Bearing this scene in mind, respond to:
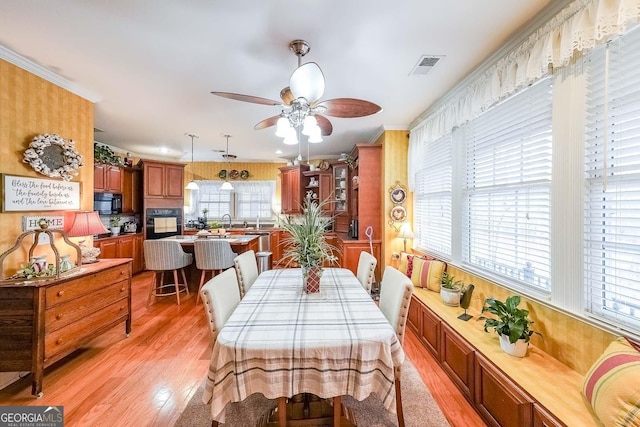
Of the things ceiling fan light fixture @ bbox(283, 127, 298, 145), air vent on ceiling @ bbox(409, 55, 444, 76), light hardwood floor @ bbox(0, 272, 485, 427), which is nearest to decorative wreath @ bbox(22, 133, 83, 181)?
light hardwood floor @ bbox(0, 272, 485, 427)

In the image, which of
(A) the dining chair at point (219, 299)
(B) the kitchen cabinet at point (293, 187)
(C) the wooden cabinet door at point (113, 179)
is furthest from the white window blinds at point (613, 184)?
(C) the wooden cabinet door at point (113, 179)

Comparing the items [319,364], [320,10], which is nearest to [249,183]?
[320,10]

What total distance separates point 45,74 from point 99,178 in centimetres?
267

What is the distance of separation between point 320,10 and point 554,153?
174 cm

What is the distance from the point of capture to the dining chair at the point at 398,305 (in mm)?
1598

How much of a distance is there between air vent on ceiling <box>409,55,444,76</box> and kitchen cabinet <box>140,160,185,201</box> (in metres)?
5.16

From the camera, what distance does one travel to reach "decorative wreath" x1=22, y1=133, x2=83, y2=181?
2.35 metres

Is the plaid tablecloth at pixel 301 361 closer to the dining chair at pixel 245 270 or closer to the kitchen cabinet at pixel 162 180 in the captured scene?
the dining chair at pixel 245 270

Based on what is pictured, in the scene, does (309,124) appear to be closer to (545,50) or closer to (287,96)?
(287,96)

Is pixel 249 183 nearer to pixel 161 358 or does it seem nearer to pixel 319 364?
pixel 161 358

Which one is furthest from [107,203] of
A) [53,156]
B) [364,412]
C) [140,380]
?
[364,412]

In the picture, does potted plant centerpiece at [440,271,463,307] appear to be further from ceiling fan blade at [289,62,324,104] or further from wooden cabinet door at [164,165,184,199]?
wooden cabinet door at [164,165,184,199]

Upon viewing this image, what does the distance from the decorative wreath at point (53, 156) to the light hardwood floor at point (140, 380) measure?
1.73 metres

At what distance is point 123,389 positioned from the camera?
6.59ft
